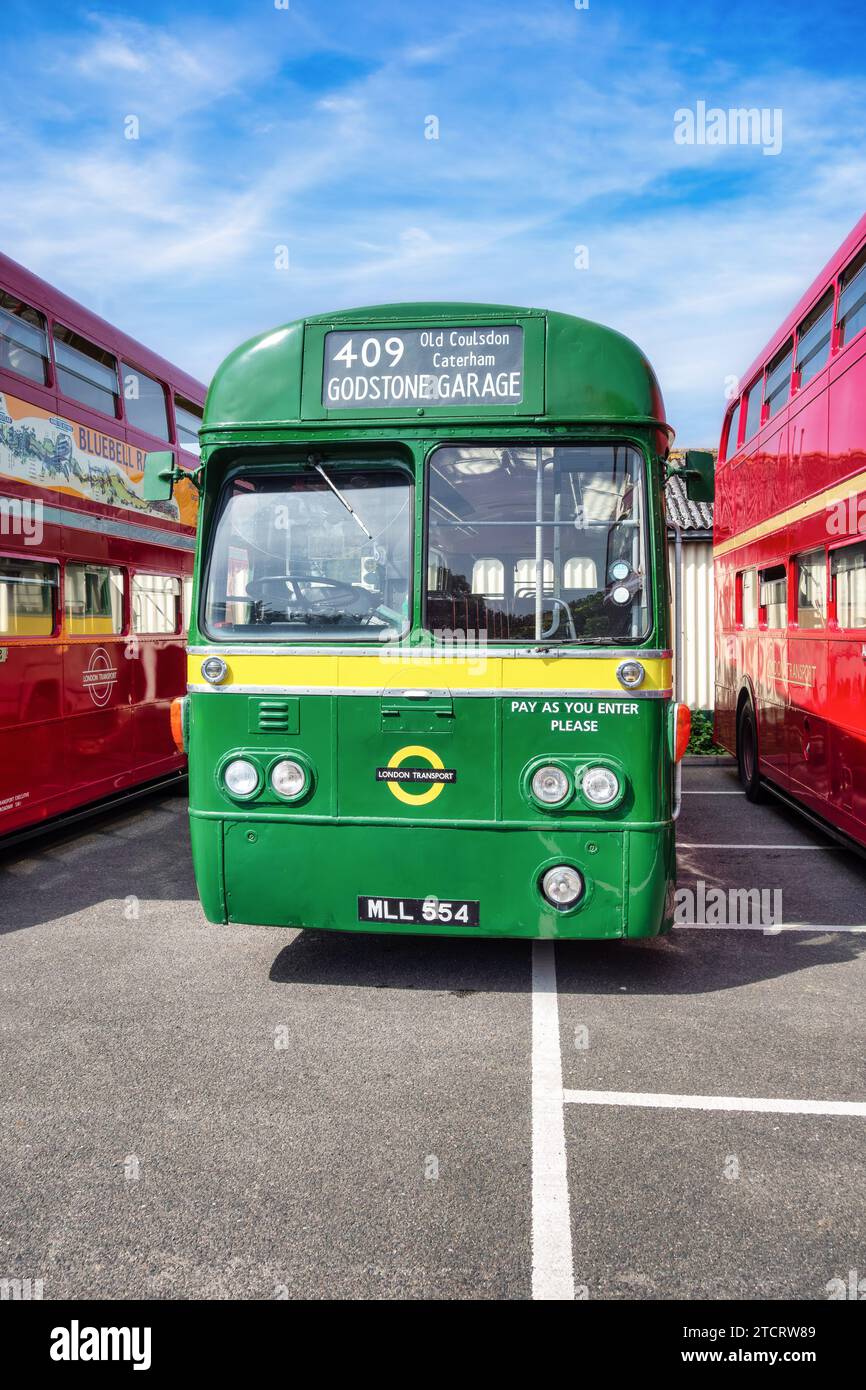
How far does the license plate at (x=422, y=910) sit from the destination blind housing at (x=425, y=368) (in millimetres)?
2356

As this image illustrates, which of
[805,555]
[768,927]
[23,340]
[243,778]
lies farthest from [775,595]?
[23,340]

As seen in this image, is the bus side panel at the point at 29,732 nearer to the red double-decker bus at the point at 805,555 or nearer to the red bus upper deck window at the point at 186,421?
the red bus upper deck window at the point at 186,421

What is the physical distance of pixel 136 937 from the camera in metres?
6.03

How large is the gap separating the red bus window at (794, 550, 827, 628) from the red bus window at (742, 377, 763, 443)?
2.39 metres

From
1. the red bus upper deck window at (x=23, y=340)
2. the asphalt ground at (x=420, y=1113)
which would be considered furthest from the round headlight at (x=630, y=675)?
the red bus upper deck window at (x=23, y=340)

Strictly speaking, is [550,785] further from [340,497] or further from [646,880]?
[340,497]

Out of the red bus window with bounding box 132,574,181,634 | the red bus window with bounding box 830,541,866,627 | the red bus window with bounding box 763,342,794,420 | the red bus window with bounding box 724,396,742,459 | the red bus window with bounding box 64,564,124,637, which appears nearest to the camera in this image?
the red bus window with bounding box 830,541,866,627

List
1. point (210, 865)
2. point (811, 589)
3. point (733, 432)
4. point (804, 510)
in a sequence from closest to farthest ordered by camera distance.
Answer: point (210, 865) → point (811, 589) → point (804, 510) → point (733, 432)

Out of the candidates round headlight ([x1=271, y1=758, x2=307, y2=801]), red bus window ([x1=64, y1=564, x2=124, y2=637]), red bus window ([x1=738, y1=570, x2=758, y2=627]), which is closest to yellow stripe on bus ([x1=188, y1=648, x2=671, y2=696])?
round headlight ([x1=271, y1=758, x2=307, y2=801])

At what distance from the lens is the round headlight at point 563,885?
15.5 ft

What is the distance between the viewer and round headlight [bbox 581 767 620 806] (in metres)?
4.70

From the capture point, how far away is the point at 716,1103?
3.87 m

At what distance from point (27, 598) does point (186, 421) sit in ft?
12.7

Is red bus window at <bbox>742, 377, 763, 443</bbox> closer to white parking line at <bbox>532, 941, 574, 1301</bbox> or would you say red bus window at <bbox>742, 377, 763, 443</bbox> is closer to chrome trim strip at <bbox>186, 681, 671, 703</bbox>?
chrome trim strip at <bbox>186, 681, 671, 703</bbox>
